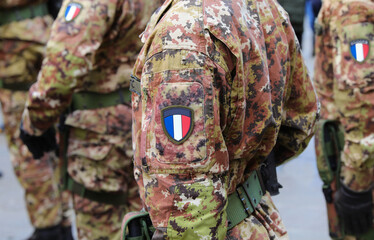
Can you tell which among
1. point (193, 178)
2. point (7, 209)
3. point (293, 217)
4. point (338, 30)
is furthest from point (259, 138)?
point (7, 209)

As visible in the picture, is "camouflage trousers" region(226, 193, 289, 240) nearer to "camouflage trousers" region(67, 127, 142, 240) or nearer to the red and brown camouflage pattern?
"camouflage trousers" region(67, 127, 142, 240)

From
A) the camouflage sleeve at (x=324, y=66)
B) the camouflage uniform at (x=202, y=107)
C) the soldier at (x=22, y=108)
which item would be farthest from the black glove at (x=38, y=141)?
the camouflage sleeve at (x=324, y=66)

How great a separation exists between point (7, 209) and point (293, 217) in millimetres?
2552

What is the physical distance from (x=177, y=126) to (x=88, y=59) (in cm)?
150

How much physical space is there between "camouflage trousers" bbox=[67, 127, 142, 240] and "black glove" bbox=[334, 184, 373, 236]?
48.0 inches

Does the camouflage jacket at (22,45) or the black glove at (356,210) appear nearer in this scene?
the black glove at (356,210)

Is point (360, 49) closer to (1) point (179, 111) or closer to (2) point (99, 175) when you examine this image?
(2) point (99, 175)

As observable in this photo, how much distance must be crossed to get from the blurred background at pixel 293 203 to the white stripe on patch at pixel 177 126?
2.93m

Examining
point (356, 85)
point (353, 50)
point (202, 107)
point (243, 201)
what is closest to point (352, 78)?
point (356, 85)

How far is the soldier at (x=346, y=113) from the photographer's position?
3389 mm

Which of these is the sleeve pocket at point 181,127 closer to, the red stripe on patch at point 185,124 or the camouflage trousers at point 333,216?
the red stripe on patch at point 185,124

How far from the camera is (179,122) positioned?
68.1 inches

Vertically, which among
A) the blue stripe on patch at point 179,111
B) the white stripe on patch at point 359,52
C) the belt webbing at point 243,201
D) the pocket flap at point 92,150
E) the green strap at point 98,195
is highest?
the white stripe on patch at point 359,52

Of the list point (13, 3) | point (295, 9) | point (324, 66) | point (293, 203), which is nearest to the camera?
point (324, 66)
